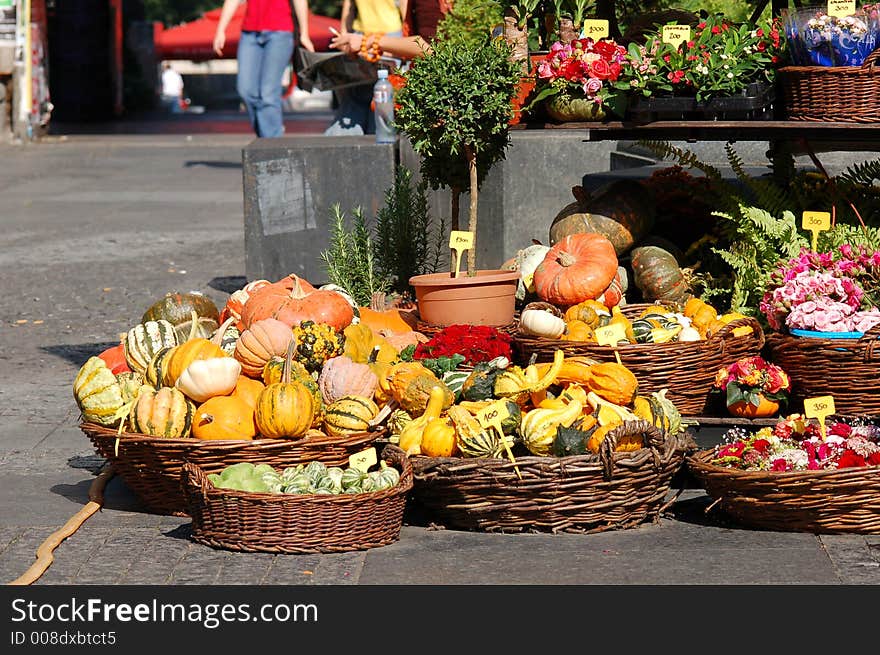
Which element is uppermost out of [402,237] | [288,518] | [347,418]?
[402,237]

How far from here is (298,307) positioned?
6.07 metres

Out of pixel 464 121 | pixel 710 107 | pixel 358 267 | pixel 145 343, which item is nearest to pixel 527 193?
pixel 358 267

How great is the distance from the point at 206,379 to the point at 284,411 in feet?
1.24

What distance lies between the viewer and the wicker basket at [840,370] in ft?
18.1

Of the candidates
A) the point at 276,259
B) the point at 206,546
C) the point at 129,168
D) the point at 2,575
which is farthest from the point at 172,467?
the point at 129,168

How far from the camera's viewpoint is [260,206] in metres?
9.38

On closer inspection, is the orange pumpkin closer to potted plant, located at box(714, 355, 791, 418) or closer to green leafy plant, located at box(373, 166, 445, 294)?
potted plant, located at box(714, 355, 791, 418)

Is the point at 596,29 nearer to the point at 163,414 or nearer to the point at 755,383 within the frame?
the point at 755,383

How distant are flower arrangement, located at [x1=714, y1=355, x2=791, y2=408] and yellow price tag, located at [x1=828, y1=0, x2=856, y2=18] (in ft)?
4.59

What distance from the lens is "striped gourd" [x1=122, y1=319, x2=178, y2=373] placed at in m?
5.96

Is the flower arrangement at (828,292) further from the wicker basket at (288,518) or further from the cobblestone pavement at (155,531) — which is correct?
the wicker basket at (288,518)

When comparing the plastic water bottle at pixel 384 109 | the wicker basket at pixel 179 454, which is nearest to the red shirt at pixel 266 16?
the plastic water bottle at pixel 384 109

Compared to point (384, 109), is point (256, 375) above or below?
below

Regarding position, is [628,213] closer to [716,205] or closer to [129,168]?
[716,205]
